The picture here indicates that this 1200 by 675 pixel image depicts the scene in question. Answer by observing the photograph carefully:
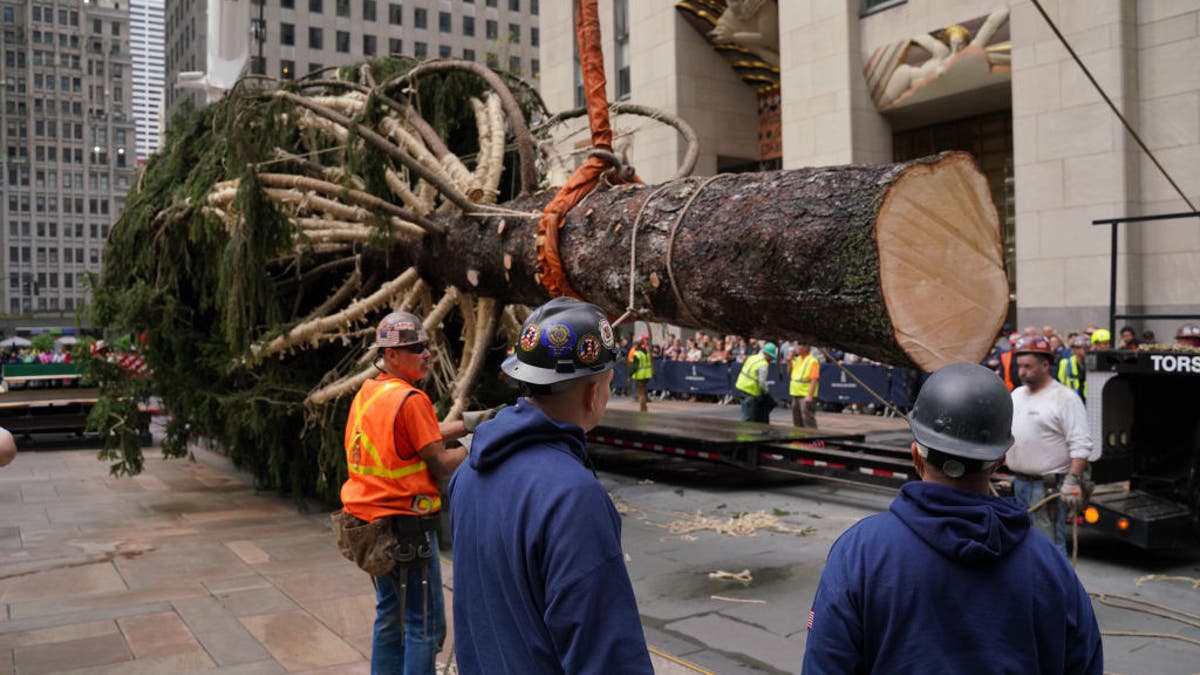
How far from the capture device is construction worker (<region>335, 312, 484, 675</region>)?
443 cm

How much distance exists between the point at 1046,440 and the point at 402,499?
13.6 feet

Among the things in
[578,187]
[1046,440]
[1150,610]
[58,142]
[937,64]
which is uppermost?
[58,142]

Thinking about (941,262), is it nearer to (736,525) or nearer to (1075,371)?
(736,525)

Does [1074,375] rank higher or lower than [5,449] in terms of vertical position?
lower

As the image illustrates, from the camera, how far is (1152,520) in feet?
23.2

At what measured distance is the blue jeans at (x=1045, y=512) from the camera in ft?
20.7

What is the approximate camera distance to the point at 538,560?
6.89 feet

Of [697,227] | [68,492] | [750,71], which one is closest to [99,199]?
[750,71]

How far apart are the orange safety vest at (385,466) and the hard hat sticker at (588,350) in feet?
7.58

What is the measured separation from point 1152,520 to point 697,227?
4.15m

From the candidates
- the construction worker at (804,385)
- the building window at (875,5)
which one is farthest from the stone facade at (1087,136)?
the construction worker at (804,385)

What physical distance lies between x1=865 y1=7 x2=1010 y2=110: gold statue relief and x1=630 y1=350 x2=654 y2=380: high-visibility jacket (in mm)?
10514

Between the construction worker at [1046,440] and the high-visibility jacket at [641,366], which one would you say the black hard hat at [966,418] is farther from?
the high-visibility jacket at [641,366]

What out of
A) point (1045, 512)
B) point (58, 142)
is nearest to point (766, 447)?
point (1045, 512)
